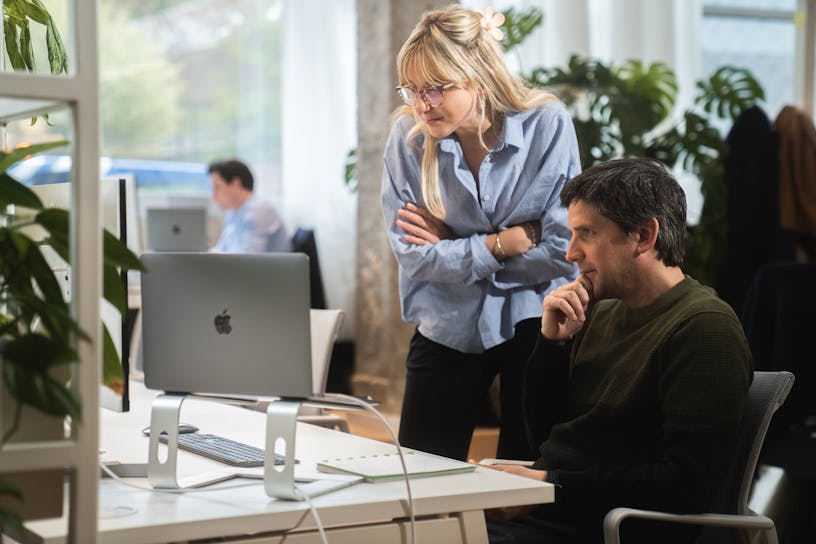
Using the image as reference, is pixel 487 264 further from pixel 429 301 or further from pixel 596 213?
pixel 596 213

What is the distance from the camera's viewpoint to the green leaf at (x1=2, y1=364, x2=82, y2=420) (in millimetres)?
1277

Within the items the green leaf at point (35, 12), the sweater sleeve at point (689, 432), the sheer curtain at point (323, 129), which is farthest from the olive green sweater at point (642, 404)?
the sheer curtain at point (323, 129)

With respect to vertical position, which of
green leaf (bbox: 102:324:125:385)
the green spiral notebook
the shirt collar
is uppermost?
the shirt collar

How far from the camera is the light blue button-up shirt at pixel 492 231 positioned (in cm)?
243

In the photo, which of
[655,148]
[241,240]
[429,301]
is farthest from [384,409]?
[429,301]

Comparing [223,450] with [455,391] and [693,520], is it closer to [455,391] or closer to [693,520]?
[455,391]

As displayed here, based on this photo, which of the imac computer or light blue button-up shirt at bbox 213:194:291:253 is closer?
the imac computer

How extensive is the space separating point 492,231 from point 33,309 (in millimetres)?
1355

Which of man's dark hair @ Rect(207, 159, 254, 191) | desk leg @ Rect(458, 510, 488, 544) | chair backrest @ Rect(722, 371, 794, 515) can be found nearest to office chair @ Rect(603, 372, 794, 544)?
chair backrest @ Rect(722, 371, 794, 515)

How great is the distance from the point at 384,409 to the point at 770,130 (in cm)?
238

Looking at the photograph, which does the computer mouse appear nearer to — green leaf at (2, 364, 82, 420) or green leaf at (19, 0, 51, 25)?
green leaf at (19, 0, 51, 25)

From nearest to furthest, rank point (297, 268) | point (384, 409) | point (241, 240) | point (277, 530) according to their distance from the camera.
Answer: point (277, 530) → point (297, 268) → point (384, 409) → point (241, 240)

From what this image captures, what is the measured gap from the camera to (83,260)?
137cm

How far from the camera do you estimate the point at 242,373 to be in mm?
1668
